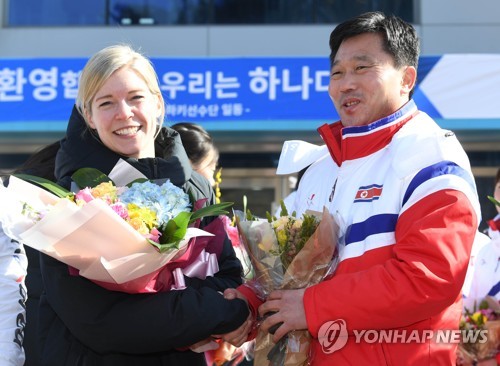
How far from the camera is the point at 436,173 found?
2.38 meters

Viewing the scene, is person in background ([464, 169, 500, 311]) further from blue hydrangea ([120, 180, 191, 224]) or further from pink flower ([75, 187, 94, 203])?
pink flower ([75, 187, 94, 203])

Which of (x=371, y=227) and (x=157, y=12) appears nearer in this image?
(x=371, y=227)

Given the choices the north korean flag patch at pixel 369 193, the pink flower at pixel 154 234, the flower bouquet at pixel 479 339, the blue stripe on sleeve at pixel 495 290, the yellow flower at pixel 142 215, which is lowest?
the flower bouquet at pixel 479 339

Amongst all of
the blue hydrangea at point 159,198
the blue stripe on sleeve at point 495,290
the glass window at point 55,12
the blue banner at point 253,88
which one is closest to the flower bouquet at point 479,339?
the blue stripe on sleeve at point 495,290

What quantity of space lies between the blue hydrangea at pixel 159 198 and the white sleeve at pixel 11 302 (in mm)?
406

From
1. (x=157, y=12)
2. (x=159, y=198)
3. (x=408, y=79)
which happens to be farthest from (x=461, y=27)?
(x=159, y=198)

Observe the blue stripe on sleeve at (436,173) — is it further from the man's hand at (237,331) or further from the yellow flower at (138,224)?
the yellow flower at (138,224)

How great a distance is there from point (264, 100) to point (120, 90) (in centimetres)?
380

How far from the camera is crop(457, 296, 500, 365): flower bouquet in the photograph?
13.1ft

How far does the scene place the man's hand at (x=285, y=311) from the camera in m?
2.43

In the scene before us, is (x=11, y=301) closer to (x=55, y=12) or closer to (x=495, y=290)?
(x=495, y=290)

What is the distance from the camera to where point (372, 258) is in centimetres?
243

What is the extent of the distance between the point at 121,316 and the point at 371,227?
860mm

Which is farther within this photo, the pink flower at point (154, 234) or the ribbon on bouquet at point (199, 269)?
the ribbon on bouquet at point (199, 269)
